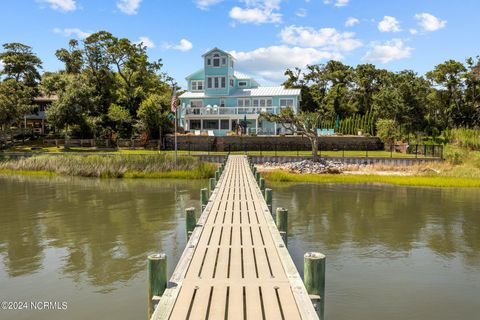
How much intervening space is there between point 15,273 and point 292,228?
1073cm

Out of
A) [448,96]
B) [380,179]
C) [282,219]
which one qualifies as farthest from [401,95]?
[282,219]

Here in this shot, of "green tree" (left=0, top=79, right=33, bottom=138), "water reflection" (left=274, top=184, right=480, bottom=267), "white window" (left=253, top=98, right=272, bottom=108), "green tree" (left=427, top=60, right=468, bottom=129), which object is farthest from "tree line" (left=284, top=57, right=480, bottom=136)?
"green tree" (left=0, top=79, right=33, bottom=138)

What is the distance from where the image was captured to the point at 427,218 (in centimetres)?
2116

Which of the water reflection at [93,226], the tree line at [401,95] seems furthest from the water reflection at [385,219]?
the tree line at [401,95]

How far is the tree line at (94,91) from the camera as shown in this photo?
52.8 meters

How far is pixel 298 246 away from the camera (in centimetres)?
1591

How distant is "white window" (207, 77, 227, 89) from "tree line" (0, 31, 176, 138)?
602cm

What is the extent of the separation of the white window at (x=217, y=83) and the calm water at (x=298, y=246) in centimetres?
3175

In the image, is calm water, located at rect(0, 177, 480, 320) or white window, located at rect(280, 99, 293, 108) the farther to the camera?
white window, located at rect(280, 99, 293, 108)

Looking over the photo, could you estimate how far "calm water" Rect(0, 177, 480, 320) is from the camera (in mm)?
10922

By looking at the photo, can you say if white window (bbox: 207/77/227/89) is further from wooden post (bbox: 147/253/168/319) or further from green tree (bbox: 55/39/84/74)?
wooden post (bbox: 147/253/168/319)

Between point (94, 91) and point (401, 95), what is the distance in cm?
3965

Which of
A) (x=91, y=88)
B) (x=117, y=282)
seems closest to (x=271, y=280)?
(x=117, y=282)

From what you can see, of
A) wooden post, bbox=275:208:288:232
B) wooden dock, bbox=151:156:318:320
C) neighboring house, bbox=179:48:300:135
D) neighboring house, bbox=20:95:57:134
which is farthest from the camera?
neighboring house, bbox=20:95:57:134
